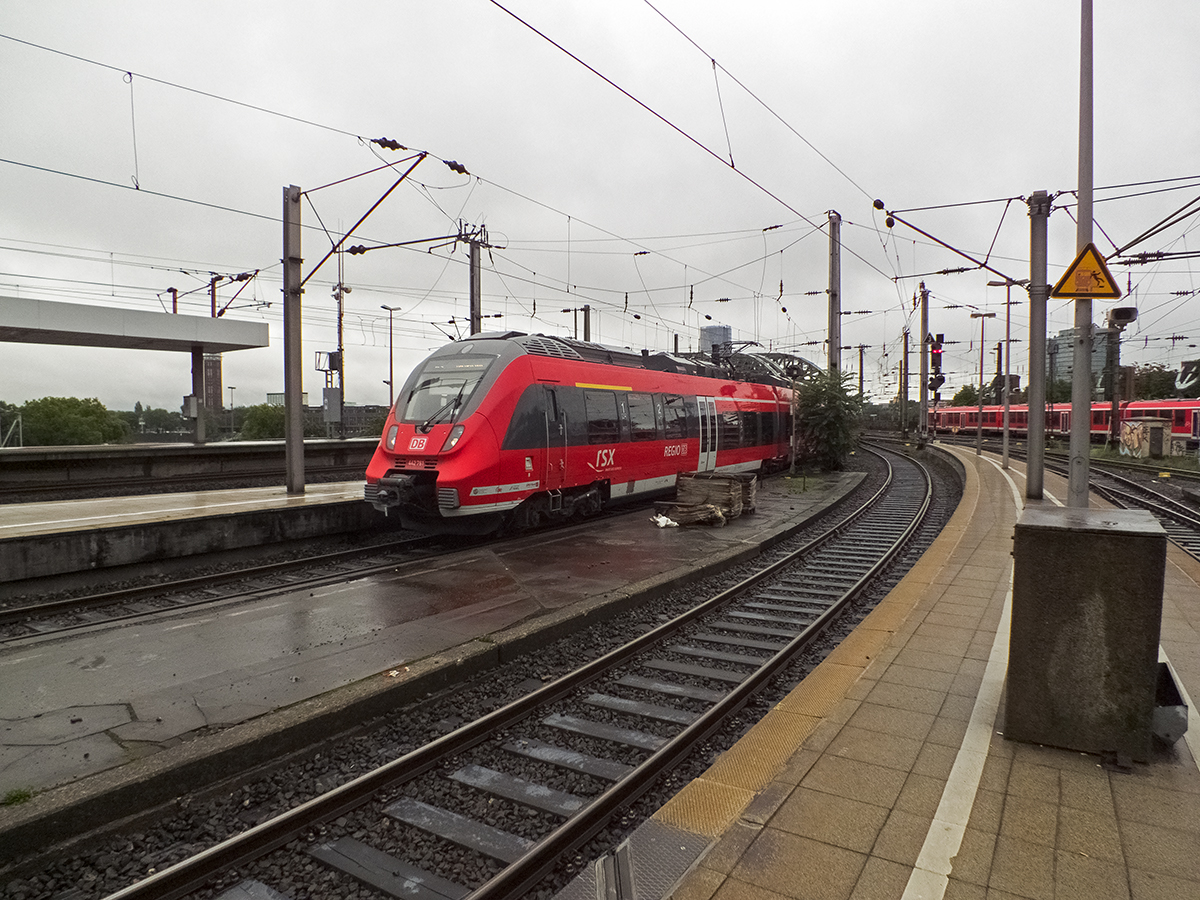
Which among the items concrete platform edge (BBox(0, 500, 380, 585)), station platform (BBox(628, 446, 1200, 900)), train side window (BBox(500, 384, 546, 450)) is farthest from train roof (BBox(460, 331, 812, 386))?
station platform (BBox(628, 446, 1200, 900))

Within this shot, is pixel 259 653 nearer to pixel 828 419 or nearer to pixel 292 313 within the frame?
pixel 292 313

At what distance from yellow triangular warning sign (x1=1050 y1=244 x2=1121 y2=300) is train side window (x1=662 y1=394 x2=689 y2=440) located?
8892 millimetres

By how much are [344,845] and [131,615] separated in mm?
5264

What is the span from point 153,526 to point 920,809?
10.0 meters

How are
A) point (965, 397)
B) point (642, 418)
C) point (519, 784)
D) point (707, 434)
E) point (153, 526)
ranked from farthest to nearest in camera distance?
point (965, 397), point (707, 434), point (642, 418), point (153, 526), point (519, 784)

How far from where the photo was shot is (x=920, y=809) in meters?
3.31

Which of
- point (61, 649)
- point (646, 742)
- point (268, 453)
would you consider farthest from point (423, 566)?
point (268, 453)

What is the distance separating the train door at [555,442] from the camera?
1137cm

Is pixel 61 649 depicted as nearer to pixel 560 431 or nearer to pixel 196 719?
pixel 196 719

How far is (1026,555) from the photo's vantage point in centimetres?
374

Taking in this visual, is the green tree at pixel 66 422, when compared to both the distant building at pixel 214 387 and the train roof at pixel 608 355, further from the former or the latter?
the train roof at pixel 608 355

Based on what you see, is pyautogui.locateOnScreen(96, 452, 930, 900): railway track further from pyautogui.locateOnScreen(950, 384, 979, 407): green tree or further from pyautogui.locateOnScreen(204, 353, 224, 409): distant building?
pyautogui.locateOnScreen(950, 384, 979, 407): green tree

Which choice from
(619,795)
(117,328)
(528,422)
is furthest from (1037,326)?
(117,328)

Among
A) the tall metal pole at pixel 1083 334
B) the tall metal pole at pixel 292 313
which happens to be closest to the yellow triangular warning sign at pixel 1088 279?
the tall metal pole at pixel 1083 334
